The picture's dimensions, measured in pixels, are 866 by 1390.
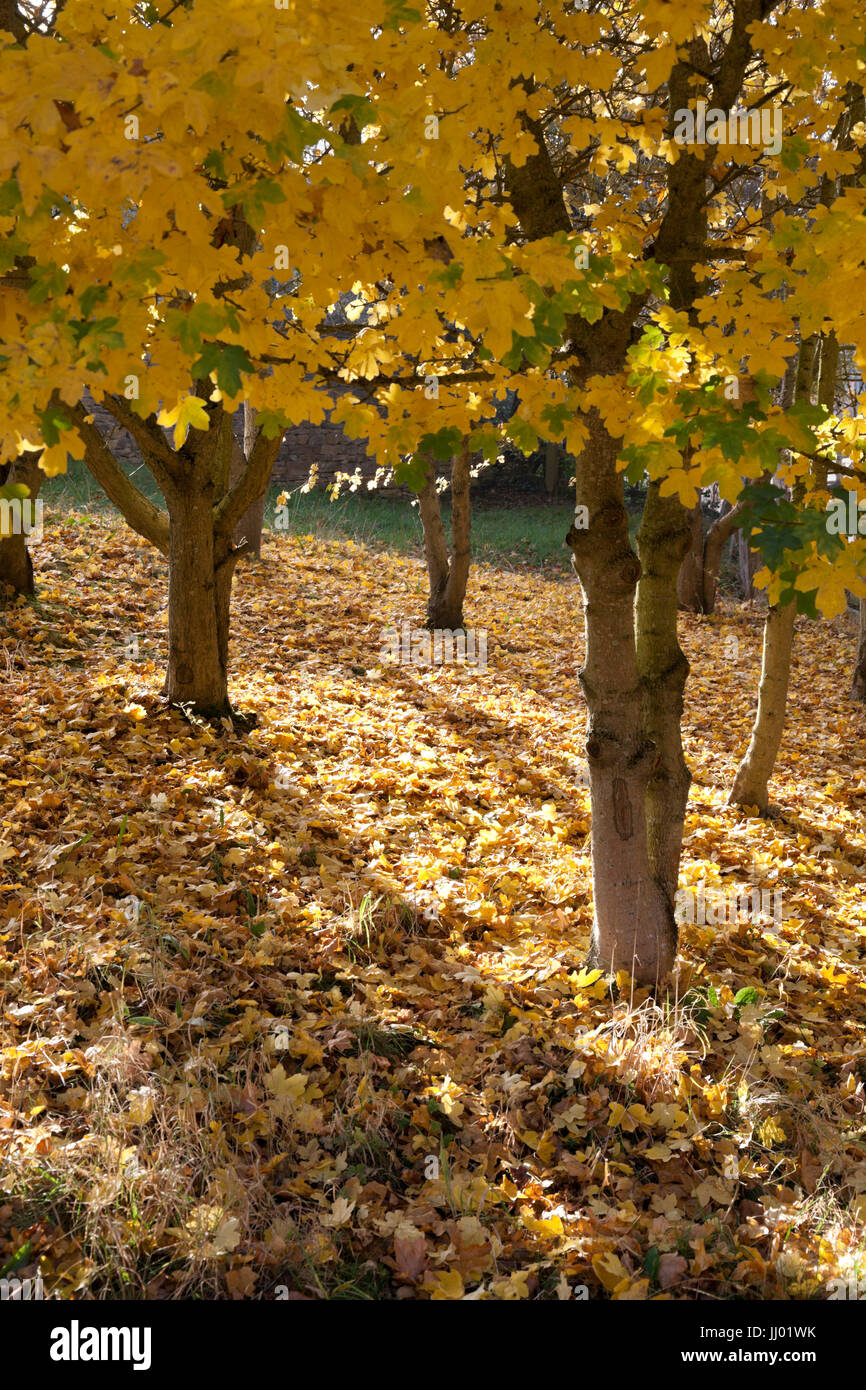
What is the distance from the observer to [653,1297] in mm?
2402

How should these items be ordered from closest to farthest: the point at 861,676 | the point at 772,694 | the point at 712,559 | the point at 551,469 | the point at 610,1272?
1. the point at 610,1272
2. the point at 772,694
3. the point at 861,676
4. the point at 712,559
5. the point at 551,469

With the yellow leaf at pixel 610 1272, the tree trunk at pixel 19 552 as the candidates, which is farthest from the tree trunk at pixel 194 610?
the yellow leaf at pixel 610 1272

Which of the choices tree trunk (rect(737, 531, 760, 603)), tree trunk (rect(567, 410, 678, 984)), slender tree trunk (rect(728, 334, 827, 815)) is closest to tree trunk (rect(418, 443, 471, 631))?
slender tree trunk (rect(728, 334, 827, 815))

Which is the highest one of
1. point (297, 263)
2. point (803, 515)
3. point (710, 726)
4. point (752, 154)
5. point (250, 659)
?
point (752, 154)

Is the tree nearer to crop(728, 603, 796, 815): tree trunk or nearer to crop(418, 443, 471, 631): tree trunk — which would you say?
crop(728, 603, 796, 815): tree trunk

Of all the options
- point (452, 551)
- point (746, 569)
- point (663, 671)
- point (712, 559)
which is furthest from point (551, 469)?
point (663, 671)

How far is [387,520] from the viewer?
16016 mm

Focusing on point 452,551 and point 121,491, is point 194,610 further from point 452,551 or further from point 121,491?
point 452,551

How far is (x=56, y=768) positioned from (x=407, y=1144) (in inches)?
107

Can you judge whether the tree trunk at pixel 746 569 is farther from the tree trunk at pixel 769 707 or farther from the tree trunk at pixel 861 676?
the tree trunk at pixel 769 707

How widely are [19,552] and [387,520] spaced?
32.1ft

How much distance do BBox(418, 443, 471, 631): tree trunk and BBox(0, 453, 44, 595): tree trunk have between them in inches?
144
